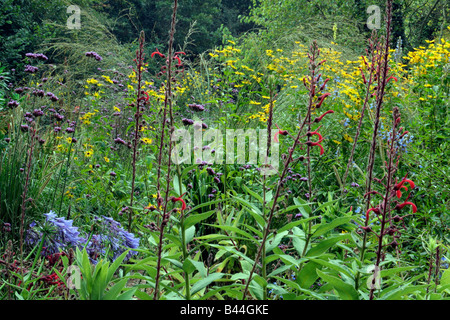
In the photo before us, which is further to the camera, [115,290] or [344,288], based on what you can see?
[344,288]

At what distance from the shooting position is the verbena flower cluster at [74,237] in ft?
6.84

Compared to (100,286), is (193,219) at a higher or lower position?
higher

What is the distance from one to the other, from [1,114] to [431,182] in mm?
3804

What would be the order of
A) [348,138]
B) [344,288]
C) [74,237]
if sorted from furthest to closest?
[348,138]
[74,237]
[344,288]

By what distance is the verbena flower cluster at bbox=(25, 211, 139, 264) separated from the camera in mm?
2084

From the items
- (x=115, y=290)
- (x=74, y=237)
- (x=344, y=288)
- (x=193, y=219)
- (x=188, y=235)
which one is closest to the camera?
(x=115, y=290)

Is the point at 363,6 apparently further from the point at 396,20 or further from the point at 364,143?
the point at 364,143

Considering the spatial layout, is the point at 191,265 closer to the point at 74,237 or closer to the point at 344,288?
the point at 344,288

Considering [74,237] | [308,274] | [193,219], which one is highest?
[193,219]

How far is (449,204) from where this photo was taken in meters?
2.40

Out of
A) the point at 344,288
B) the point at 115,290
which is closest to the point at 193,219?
the point at 115,290

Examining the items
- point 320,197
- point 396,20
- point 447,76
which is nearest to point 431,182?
point 320,197

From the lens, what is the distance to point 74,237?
209 centimetres

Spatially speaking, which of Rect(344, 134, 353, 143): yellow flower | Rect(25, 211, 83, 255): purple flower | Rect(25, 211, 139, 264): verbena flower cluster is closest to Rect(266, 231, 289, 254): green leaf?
Rect(25, 211, 139, 264): verbena flower cluster
